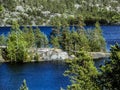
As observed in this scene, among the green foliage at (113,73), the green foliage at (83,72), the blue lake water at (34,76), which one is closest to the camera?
the green foliage at (113,73)

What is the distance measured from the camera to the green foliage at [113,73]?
45.8m

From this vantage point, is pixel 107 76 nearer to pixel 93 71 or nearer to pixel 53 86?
pixel 93 71

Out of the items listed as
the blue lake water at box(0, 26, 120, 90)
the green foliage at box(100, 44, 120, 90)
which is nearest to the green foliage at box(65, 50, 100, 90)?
the green foliage at box(100, 44, 120, 90)

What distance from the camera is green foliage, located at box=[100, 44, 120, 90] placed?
45.8 metres

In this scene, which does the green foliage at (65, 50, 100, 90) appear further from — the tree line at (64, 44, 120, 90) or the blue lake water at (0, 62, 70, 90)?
the blue lake water at (0, 62, 70, 90)

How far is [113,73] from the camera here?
46188mm

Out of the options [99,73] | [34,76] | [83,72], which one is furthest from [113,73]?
[34,76]

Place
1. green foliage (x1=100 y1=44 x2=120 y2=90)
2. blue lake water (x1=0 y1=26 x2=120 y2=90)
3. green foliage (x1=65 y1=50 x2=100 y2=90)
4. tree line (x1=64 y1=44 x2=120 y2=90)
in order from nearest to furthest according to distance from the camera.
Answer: green foliage (x1=100 y1=44 x2=120 y2=90) < tree line (x1=64 y1=44 x2=120 y2=90) < green foliage (x1=65 y1=50 x2=100 y2=90) < blue lake water (x1=0 y1=26 x2=120 y2=90)

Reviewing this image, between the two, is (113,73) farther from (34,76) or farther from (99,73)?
(34,76)

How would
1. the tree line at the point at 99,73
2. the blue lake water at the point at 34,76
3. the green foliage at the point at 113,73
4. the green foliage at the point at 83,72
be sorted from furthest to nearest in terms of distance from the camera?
the blue lake water at the point at 34,76
the green foliage at the point at 83,72
the tree line at the point at 99,73
the green foliage at the point at 113,73

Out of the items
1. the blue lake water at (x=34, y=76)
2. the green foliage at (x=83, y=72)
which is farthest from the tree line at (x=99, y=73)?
the blue lake water at (x=34, y=76)

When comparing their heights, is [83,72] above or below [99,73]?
below

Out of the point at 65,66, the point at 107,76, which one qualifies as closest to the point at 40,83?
the point at 65,66

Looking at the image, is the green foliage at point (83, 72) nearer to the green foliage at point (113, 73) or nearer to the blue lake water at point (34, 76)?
the green foliage at point (113, 73)
